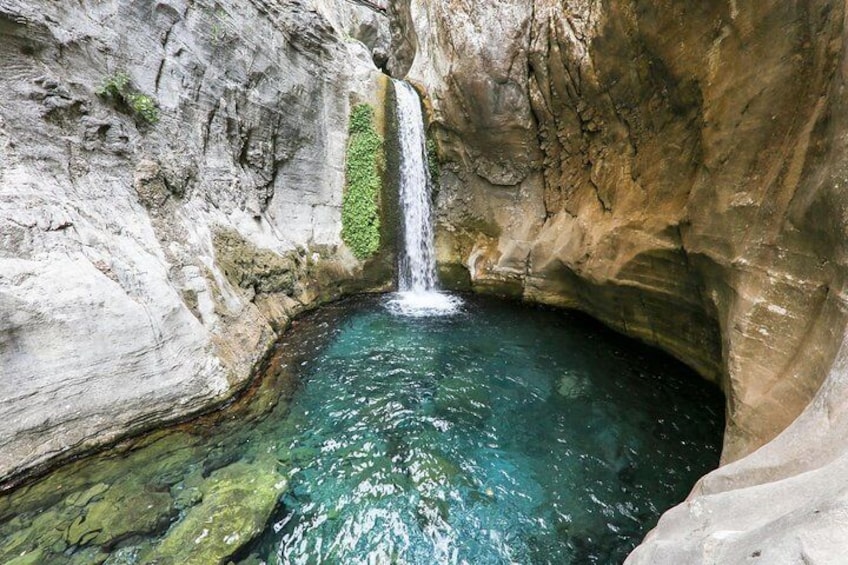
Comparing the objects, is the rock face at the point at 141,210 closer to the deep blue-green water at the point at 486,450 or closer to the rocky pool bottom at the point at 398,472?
the rocky pool bottom at the point at 398,472

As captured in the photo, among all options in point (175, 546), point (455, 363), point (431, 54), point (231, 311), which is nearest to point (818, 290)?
point (455, 363)

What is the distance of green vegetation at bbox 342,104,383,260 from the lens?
10000 millimetres

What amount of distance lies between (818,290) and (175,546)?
5.75m

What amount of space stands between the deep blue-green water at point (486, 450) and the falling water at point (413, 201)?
12.9 ft

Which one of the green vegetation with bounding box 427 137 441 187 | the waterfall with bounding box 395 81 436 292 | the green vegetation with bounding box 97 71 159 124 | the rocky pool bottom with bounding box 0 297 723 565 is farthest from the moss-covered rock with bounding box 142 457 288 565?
the green vegetation with bounding box 427 137 441 187

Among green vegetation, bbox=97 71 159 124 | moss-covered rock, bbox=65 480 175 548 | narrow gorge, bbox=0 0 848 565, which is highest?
green vegetation, bbox=97 71 159 124

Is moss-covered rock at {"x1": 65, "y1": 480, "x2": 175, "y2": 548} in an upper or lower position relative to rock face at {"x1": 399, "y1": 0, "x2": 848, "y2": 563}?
lower

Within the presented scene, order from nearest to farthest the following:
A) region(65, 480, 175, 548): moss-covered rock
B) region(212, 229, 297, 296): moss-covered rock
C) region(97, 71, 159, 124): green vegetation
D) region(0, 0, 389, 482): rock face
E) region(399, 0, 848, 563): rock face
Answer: region(399, 0, 848, 563): rock face, region(65, 480, 175, 548): moss-covered rock, region(0, 0, 389, 482): rock face, region(97, 71, 159, 124): green vegetation, region(212, 229, 297, 296): moss-covered rock

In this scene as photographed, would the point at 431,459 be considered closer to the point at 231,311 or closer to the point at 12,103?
the point at 231,311

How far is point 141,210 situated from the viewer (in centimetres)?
538

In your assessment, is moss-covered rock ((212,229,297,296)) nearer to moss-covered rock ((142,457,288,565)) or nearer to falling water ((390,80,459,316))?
falling water ((390,80,459,316))

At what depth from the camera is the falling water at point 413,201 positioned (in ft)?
34.6

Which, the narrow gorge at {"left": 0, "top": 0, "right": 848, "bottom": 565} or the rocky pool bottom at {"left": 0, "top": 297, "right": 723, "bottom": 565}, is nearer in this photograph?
the narrow gorge at {"left": 0, "top": 0, "right": 848, "bottom": 565}

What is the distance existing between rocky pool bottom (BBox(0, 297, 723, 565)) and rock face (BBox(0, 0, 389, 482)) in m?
0.73
